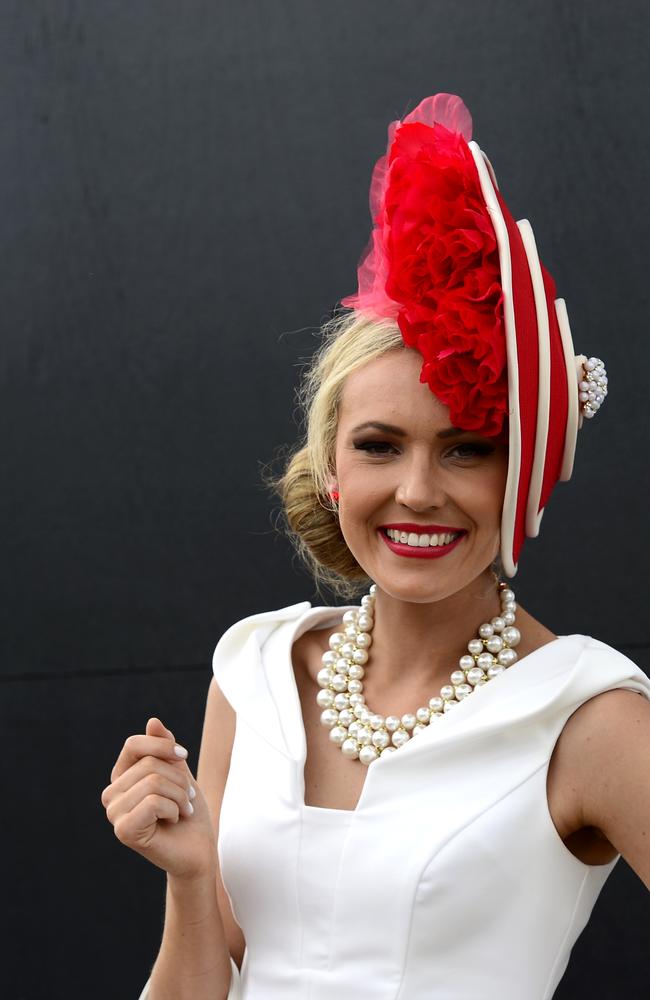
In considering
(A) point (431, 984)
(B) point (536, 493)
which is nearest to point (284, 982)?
(A) point (431, 984)

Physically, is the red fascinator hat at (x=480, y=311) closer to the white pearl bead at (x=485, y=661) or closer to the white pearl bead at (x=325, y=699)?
the white pearl bead at (x=485, y=661)

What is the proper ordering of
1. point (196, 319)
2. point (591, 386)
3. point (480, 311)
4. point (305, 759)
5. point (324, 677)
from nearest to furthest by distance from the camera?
point (480, 311) → point (591, 386) → point (305, 759) → point (324, 677) → point (196, 319)

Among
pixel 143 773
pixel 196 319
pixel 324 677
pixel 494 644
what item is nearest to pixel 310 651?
pixel 324 677

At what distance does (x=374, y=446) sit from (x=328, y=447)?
0.46 ft

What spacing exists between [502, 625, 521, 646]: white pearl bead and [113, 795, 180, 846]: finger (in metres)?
0.47

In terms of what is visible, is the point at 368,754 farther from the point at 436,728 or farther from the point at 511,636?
the point at 511,636

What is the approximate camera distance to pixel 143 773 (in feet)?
5.12

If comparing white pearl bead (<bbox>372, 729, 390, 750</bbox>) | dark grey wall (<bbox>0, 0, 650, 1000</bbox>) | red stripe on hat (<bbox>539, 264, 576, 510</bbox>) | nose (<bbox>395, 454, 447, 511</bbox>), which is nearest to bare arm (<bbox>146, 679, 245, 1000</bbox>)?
white pearl bead (<bbox>372, 729, 390, 750</bbox>)

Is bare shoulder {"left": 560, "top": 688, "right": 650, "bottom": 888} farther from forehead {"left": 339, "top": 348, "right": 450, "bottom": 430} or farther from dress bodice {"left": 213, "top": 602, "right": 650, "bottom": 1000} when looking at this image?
forehead {"left": 339, "top": 348, "right": 450, "bottom": 430}

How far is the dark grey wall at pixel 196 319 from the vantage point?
97.0 inches

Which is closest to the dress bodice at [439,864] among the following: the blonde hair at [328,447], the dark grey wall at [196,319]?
the blonde hair at [328,447]

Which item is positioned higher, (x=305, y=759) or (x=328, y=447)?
(x=328, y=447)

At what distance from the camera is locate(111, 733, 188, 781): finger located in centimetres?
156

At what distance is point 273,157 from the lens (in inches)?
101
